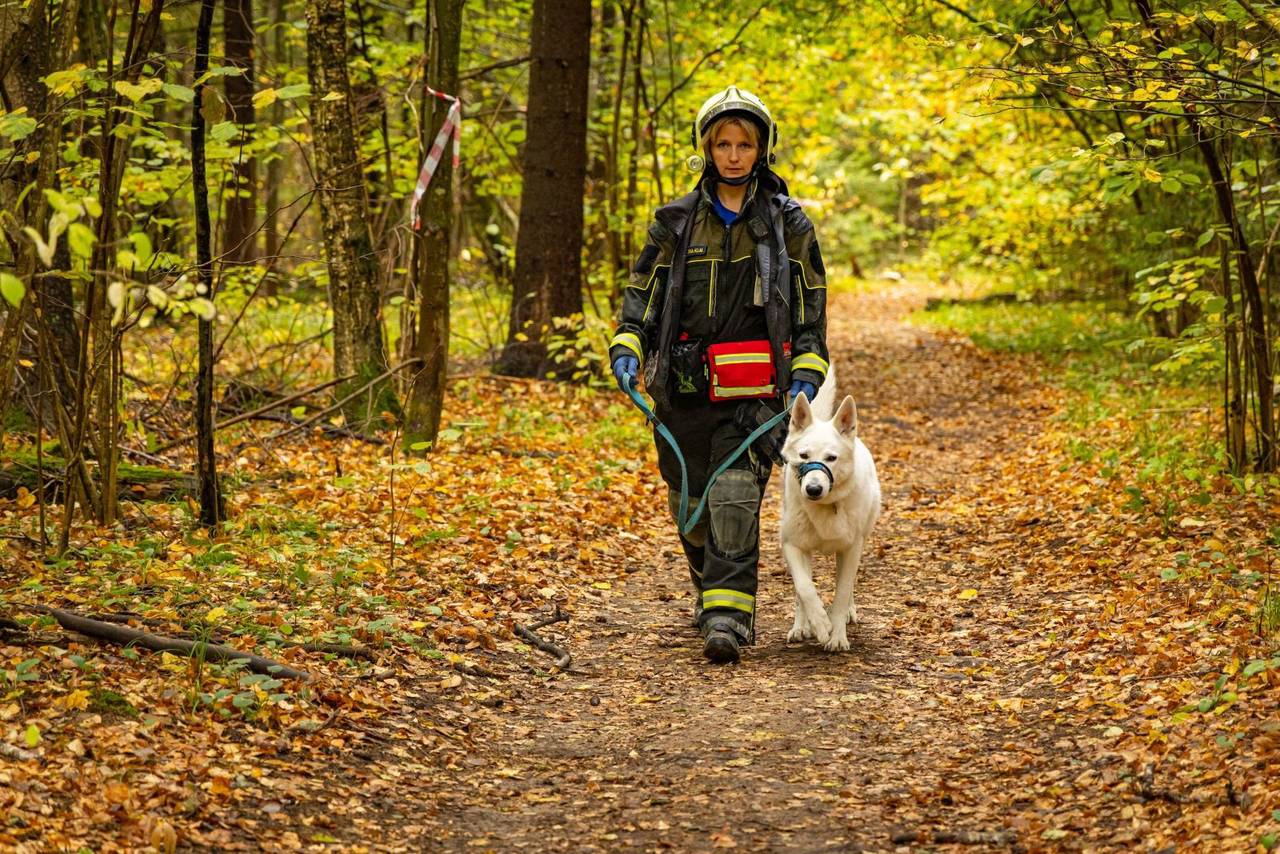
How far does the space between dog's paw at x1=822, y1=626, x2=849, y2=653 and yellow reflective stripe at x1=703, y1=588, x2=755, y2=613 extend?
0.47 metres

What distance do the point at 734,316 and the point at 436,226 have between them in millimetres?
3319

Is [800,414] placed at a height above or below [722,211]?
below

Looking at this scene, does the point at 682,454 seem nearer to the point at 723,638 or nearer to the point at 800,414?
the point at 800,414

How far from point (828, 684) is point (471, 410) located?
6570 mm

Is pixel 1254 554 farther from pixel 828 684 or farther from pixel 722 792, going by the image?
pixel 722 792

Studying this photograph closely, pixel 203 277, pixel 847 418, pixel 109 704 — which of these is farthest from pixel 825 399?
pixel 109 704

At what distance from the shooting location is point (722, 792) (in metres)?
4.21

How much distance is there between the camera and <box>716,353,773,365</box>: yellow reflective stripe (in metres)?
5.90

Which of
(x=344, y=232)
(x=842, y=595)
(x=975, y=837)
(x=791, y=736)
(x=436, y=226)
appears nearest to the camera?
(x=975, y=837)

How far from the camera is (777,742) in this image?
4.71m

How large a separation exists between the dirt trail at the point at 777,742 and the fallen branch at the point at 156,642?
55cm

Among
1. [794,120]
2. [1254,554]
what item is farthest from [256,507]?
[794,120]

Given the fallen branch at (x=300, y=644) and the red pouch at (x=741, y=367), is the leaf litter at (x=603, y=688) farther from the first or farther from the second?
the red pouch at (x=741, y=367)

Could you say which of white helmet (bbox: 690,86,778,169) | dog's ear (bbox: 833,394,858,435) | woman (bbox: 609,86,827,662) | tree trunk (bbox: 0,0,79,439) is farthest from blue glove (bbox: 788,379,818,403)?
tree trunk (bbox: 0,0,79,439)
